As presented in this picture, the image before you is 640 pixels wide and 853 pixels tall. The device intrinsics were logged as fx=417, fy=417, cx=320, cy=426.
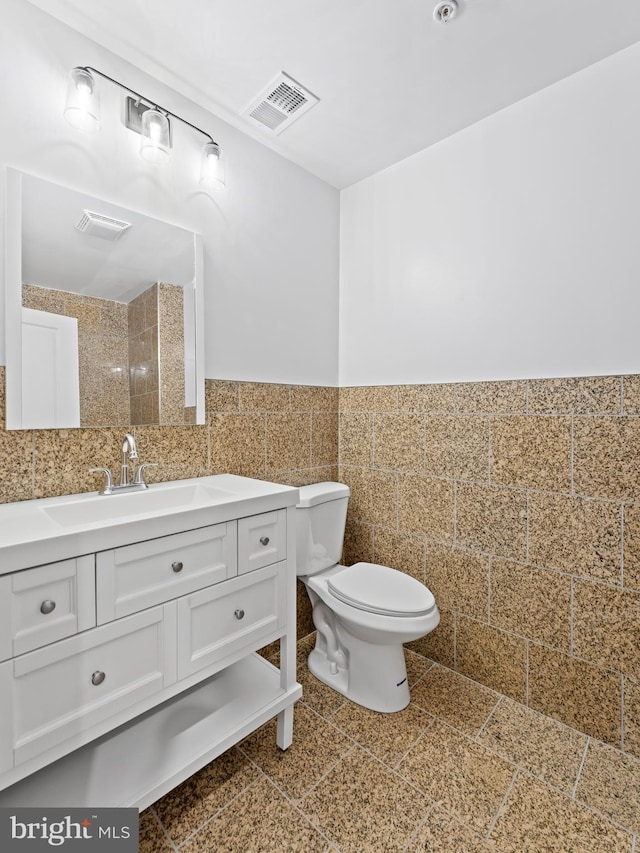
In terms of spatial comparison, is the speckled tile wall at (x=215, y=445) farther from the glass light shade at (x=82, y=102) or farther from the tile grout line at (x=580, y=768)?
the tile grout line at (x=580, y=768)

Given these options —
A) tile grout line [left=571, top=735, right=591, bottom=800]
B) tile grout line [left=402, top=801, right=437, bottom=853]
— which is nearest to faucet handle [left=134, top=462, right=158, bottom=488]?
tile grout line [left=402, top=801, right=437, bottom=853]

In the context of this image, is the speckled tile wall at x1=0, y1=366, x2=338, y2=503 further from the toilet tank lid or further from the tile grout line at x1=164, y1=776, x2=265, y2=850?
the tile grout line at x1=164, y1=776, x2=265, y2=850

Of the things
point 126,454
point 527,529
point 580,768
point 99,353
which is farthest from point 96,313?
point 580,768

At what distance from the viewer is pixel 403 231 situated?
2.10 m

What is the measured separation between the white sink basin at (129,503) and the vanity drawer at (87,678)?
0.30 m

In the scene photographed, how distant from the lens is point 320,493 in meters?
1.98

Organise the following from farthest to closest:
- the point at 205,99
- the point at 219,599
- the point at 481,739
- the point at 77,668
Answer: the point at 205,99
the point at 481,739
the point at 219,599
the point at 77,668

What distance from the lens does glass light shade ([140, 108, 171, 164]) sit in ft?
4.94

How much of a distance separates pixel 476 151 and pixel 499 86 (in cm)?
23

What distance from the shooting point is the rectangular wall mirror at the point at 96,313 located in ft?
4.27

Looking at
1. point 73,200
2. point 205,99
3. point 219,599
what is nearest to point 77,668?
point 219,599

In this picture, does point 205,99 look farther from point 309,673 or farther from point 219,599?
point 309,673

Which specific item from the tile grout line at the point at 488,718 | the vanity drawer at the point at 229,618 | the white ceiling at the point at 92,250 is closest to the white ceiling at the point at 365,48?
the white ceiling at the point at 92,250

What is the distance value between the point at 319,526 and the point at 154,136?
172 centimetres
